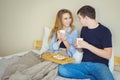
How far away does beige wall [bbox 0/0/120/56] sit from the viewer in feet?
7.11

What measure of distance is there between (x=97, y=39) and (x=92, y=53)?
14cm

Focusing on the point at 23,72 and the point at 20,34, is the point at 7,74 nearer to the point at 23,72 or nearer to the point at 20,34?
the point at 23,72

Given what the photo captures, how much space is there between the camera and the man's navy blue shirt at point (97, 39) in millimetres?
1908

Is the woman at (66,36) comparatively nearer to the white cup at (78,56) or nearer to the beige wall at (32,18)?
the white cup at (78,56)

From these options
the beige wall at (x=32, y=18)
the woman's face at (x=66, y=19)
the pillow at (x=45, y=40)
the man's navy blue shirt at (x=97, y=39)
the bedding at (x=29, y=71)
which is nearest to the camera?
the bedding at (x=29, y=71)

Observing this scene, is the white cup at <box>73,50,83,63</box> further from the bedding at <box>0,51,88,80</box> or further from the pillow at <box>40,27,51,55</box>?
the pillow at <box>40,27,51,55</box>

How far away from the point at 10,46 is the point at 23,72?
61.3 inches

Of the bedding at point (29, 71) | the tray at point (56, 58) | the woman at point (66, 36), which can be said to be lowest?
the bedding at point (29, 71)

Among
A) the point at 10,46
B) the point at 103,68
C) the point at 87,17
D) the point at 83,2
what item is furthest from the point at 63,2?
the point at 10,46

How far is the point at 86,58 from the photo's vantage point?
6.78 feet

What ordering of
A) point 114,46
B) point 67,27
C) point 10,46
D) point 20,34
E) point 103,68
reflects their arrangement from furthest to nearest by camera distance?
point 10,46
point 20,34
point 67,27
point 114,46
point 103,68

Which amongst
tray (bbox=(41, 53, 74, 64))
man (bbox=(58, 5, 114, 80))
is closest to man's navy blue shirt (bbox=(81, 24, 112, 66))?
man (bbox=(58, 5, 114, 80))

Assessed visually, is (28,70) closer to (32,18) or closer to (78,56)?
(78,56)

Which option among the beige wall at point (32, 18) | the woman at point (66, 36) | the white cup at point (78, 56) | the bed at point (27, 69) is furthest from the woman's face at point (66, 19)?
the bed at point (27, 69)
